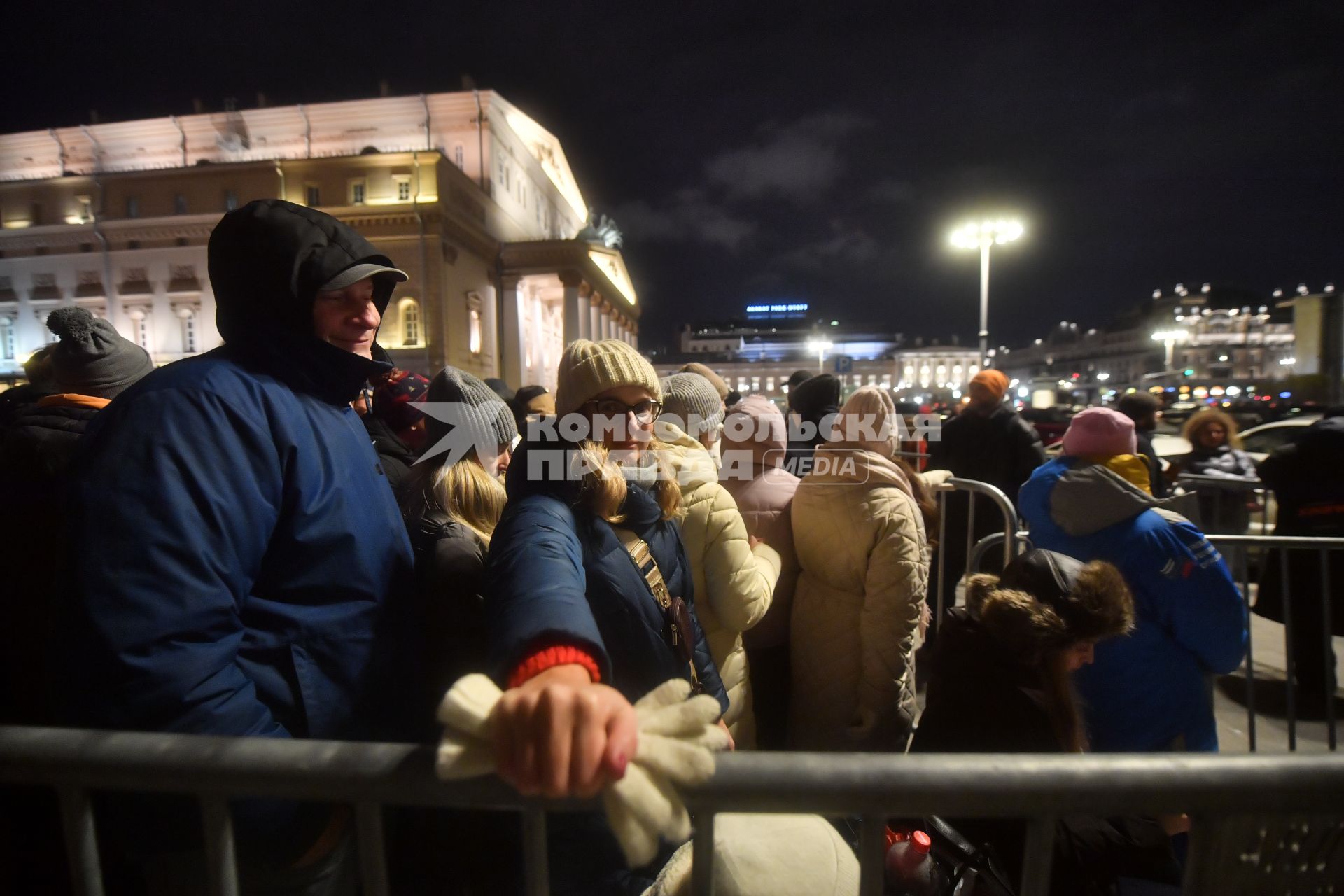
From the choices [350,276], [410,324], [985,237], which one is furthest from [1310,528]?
[410,324]

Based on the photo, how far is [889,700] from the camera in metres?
2.66

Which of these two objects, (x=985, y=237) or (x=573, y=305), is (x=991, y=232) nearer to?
(x=985, y=237)

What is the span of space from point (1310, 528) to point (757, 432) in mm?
3788

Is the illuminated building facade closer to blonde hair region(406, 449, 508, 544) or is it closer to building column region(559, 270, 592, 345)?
building column region(559, 270, 592, 345)

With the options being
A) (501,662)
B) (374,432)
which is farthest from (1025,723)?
(374,432)

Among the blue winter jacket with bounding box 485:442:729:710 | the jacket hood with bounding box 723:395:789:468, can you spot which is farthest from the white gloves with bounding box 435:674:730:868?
the jacket hood with bounding box 723:395:789:468

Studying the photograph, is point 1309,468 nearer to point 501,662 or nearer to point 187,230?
point 501,662

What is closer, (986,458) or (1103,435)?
(1103,435)

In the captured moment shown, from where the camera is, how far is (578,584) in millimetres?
1234

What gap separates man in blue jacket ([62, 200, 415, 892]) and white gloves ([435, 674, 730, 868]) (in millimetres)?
492

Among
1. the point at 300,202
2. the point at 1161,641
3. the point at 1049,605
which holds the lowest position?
the point at 1161,641

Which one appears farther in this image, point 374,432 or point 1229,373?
point 1229,373

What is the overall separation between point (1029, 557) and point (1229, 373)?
94.5 m

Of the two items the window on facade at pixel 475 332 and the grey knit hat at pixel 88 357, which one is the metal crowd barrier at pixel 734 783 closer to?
the grey knit hat at pixel 88 357
